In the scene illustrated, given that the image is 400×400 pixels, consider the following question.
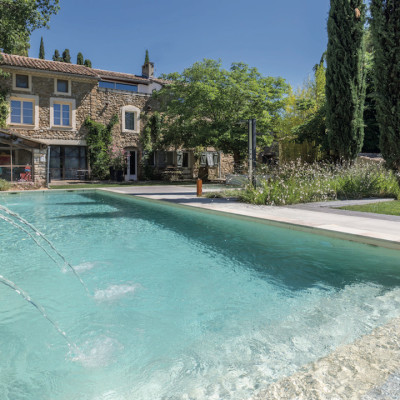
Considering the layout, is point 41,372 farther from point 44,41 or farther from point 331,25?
point 44,41

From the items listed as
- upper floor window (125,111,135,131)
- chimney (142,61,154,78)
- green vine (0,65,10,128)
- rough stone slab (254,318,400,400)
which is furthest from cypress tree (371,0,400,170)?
green vine (0,65,10,128)

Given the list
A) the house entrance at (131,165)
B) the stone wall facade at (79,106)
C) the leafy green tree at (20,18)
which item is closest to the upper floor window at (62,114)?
the stone wall facade at (79,106)

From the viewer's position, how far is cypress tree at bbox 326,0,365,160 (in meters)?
14.6

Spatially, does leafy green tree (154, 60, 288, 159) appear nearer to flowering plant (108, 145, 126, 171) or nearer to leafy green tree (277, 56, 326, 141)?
leafy green tree (277, 56, 326, 141)

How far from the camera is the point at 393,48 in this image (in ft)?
40.2

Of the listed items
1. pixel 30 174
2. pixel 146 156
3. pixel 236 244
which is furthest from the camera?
pixel 146 156

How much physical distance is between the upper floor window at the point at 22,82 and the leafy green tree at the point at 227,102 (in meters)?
9.28

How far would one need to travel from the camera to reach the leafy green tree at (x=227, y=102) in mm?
19961

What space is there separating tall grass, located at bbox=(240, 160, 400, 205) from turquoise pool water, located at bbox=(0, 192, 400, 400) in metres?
4.17

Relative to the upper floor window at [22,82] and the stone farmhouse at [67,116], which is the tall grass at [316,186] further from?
the upper floor window at [22,82]

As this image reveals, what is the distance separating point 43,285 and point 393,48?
13.9m

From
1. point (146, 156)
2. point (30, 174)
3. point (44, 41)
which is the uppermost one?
point (44, 41)

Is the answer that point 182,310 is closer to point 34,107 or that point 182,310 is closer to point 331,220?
point 331,220

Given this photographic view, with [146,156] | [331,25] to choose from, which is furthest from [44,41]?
[331,25]
